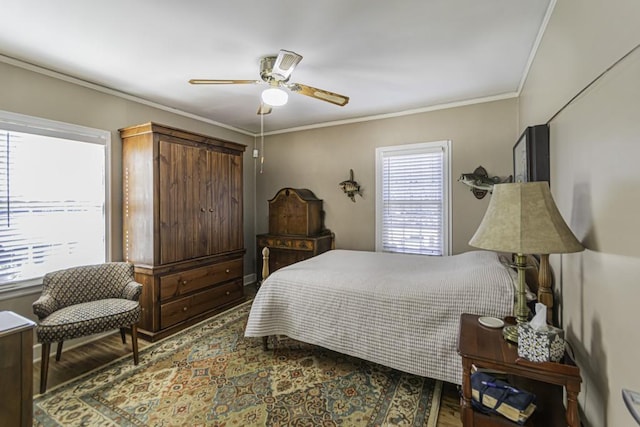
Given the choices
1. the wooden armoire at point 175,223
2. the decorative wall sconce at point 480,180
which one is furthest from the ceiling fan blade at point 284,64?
the decorative wall sconce at point 480,180

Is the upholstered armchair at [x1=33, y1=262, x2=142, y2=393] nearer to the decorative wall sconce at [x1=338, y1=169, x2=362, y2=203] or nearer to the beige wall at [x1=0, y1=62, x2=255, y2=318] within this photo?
the beige wall at [x1=0, y1=62, x2=255, y2=318]

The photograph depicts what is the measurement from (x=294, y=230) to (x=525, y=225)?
10.8ft

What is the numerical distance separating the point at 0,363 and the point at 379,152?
390cm

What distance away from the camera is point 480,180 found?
3361 millimetres

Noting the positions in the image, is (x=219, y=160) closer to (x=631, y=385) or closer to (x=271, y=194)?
(x=271, y=194)

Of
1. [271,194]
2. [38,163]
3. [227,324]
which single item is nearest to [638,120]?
[227,324]

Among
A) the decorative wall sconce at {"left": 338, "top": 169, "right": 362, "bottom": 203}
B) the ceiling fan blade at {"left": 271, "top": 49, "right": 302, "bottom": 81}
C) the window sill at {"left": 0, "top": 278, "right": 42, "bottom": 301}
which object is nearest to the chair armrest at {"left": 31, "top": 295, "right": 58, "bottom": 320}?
the window sill at {"left": 0, "top": 278, "right": 42, "bottom": 301}

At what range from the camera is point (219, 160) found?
365 centimetres

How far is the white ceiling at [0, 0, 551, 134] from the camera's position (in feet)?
6.02

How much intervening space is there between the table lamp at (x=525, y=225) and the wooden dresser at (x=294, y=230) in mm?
2844

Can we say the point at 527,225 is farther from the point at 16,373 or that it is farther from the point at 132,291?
the point at 132,291

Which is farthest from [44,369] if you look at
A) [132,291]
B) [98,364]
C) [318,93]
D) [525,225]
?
[525,225]

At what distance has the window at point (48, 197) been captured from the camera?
245 cm

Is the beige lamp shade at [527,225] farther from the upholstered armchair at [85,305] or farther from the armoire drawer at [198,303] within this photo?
the armoire drawer at [198,303]
